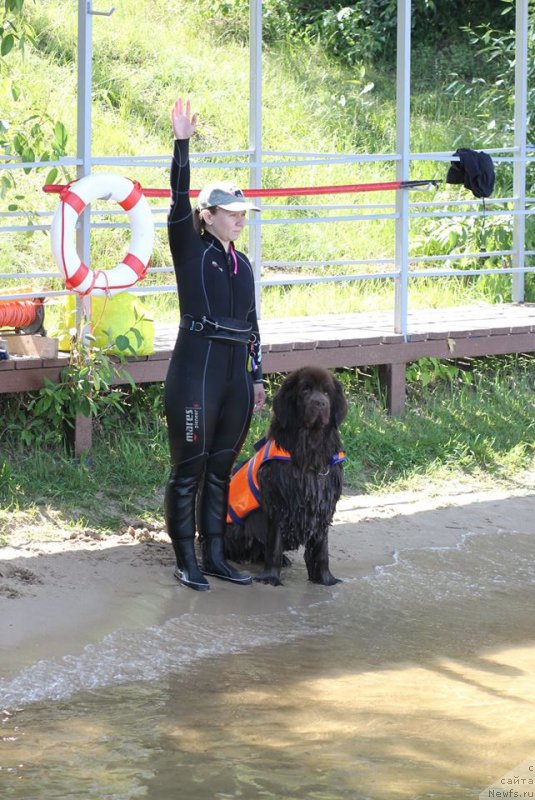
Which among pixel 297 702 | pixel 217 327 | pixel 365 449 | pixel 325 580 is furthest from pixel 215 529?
pixel 365 449

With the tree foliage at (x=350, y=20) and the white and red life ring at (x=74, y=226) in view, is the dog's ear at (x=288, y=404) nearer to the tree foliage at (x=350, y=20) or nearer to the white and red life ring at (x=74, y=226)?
the white and red life ring at (x=74, y=226)

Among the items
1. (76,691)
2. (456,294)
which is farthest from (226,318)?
(456,294)

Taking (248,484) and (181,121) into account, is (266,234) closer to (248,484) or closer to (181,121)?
(248,484)

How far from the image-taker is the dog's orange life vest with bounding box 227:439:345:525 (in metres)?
6.20

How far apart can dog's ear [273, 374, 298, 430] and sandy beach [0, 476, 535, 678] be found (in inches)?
32.8

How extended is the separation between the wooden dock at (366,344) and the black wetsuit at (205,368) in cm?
158

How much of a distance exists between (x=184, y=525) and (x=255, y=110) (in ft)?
12.3

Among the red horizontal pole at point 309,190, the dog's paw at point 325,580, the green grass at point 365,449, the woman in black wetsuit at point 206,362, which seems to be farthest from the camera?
the red horizontal pole at point 309,190

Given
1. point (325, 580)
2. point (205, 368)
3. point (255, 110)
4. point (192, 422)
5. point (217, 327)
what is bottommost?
point (325, 580)

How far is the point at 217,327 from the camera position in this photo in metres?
5.93

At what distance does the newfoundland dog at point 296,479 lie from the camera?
19.8 feet

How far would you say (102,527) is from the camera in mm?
6863

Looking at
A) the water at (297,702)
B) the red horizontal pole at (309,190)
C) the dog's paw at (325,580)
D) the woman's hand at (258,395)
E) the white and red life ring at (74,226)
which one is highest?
the red horizontal pole at (309,190)

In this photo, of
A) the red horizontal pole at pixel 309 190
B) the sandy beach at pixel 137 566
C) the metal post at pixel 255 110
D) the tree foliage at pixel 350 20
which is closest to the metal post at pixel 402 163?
the red horizontal pole at pixel 309 190
